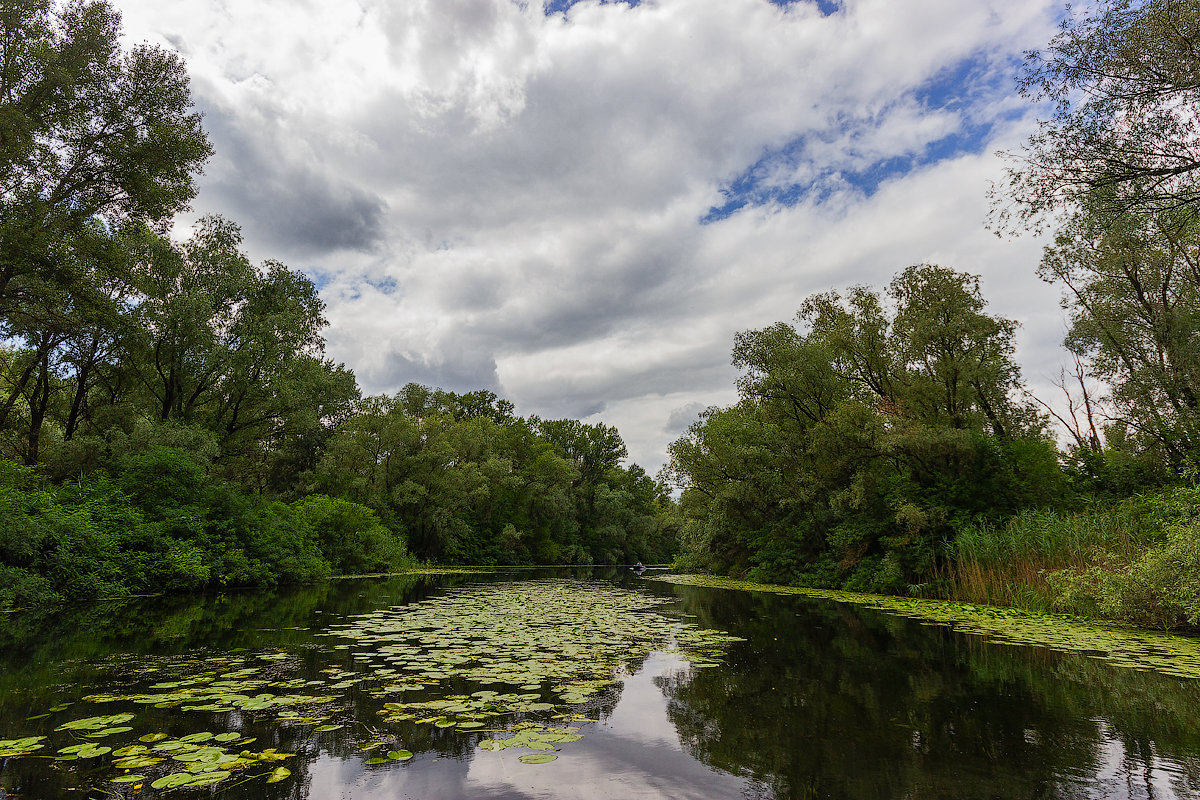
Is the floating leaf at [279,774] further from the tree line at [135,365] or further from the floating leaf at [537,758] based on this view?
the tree line at [135,365]

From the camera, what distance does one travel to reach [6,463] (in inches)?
528

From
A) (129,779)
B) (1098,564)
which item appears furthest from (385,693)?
(1098,564)

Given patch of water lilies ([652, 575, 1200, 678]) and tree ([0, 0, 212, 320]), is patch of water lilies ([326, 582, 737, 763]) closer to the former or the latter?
patch of water lilies ([652, 575, 1200, 678])

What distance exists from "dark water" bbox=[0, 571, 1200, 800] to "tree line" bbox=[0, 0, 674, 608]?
264 inches

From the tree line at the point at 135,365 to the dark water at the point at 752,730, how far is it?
22.0 ft

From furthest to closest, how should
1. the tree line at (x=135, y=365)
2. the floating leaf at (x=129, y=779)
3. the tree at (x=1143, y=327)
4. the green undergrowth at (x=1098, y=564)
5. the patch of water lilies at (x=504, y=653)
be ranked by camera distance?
the tree at (x=1143, y=327), the tree line at (x=135, y=365), the green undergrowth at (x=1098, y=564), the patch of water lilies at (x=504, y=653), the floating leaf at (x=129, y=779)

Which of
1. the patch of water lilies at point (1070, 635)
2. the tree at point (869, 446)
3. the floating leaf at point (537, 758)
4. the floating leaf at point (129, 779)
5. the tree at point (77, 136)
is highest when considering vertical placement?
the tree at point (77, 136)

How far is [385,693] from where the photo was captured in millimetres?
4910

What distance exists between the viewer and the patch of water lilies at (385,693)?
3.34 m

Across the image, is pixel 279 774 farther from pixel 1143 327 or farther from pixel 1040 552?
pixel 1143 327

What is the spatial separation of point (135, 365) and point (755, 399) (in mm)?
26572

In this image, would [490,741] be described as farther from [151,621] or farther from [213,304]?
[213,304]

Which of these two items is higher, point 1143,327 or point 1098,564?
point 1143,327

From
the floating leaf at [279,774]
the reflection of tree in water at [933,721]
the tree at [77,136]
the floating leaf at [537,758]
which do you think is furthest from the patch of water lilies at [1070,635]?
the tree at [77,136]
